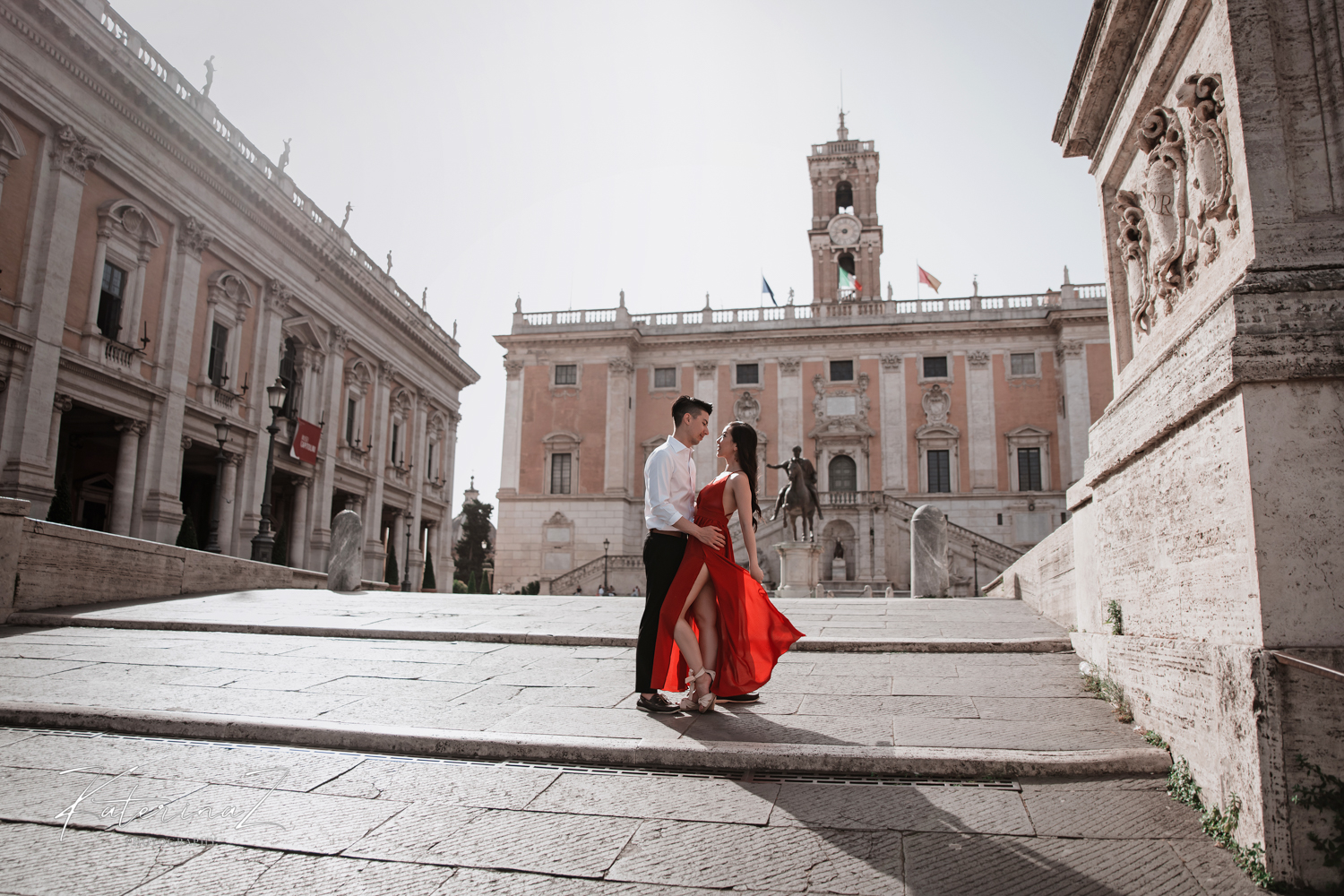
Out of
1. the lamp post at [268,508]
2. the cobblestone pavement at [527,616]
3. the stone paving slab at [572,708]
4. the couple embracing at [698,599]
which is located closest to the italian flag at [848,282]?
the lamp post at [268,508]

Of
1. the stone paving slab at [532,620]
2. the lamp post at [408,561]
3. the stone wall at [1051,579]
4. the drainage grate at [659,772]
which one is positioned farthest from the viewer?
the lamp post at [408,561]

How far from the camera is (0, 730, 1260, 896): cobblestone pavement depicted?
2.62 m

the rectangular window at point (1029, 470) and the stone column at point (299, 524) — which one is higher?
the rectangular window at point (1029, 470)

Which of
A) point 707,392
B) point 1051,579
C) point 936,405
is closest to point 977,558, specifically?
point 936,405

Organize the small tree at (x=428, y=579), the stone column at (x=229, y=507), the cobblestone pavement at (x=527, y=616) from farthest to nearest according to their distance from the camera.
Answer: the small tree at (x=428, y=579) → the stone column at (x=229, y=507) → the cobblestone pavement at (x=527, y=616)

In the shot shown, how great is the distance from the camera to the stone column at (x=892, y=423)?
3747 cm

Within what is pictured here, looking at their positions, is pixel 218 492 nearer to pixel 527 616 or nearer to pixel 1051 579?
pixel 527 616

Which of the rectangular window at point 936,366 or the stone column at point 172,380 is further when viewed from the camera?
the rectangular window at point 936,366

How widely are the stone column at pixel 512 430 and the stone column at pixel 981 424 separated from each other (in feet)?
67.7

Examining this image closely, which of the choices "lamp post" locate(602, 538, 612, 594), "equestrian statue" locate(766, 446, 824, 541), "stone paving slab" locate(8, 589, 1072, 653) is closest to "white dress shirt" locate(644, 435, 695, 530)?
"stone paving slab" locate(8, 589, 1072, 653)

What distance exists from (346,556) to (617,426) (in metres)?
24.7

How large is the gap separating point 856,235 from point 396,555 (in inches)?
1124

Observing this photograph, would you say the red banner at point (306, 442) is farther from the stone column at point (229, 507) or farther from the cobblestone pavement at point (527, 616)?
the cobblestone pavement at point (527, 616)

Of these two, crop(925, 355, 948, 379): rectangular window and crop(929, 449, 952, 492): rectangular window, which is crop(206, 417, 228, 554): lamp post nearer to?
crop(929, 449, 952, 492): rectangular window
